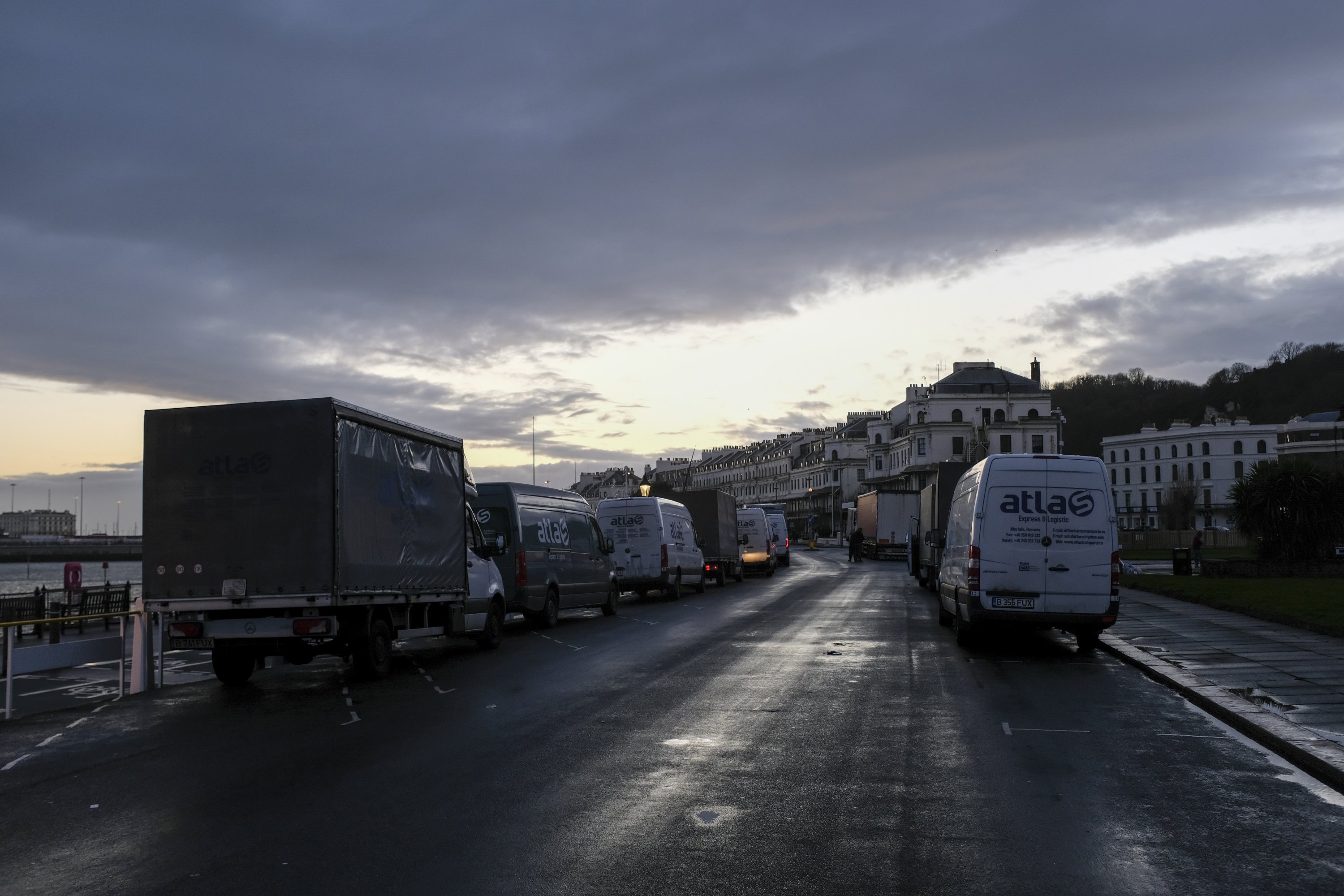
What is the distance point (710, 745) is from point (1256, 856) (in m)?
4.05

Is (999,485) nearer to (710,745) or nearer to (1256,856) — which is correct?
(710,745)

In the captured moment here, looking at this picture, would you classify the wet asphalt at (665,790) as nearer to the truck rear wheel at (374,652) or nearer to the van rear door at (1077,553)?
the truck rear wheel at (374,652)

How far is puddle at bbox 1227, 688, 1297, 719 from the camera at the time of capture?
32.8 ft

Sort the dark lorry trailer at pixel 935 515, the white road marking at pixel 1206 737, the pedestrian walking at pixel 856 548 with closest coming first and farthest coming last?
the white road marking at pixel 1206 737 → the dark lorry trailer at pixel 935 515 → the pedestrian walking at pixel 856 548

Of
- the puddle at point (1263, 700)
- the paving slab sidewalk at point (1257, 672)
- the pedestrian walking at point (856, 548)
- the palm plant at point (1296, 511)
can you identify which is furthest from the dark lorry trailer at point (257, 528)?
the pedestrian walking at point (856, 548)

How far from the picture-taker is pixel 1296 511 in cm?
3481

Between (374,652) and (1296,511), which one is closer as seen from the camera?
(374,652)

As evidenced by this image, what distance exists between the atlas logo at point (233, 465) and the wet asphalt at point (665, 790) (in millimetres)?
2544

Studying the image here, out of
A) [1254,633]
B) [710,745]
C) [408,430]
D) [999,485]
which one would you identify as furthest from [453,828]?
[1254,633]

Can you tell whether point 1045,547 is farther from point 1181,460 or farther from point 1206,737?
point 1181,460

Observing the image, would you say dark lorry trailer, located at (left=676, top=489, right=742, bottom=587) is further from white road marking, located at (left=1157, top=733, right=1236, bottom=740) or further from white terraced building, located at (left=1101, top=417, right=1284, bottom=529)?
white terraced building, located at (left=1101, top=417, right=1284, bottom=529)

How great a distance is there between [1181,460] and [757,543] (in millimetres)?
109026

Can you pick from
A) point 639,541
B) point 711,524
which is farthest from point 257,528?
point 711,524

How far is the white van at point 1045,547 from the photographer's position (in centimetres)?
1508
